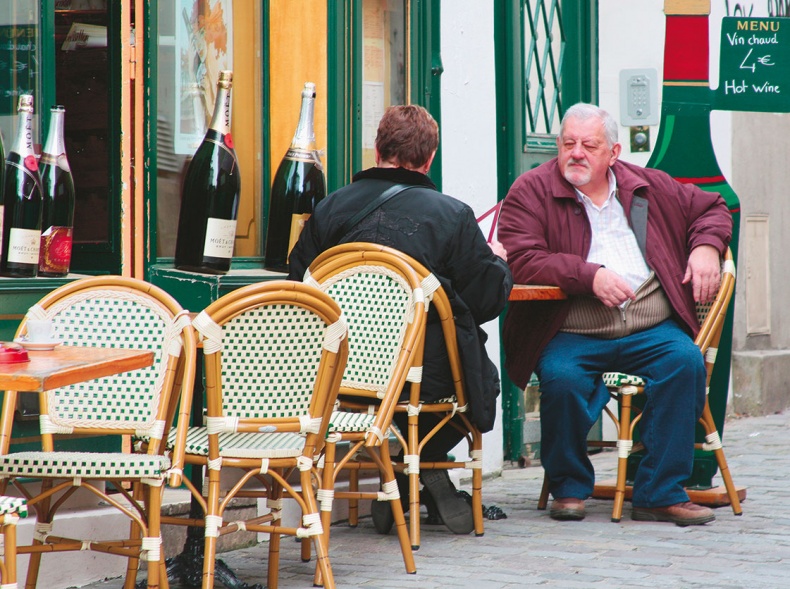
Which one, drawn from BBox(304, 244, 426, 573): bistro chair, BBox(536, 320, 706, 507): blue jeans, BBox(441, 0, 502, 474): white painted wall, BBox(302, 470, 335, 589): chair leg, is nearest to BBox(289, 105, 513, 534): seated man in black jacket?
BBox(304, 244, 426, 573): bistro chair

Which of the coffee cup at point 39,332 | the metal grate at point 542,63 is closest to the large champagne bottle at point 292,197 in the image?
the metal grate at point 542,63

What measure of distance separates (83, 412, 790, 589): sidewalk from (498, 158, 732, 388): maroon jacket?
786 mm

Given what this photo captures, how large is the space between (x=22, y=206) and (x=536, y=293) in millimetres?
2030

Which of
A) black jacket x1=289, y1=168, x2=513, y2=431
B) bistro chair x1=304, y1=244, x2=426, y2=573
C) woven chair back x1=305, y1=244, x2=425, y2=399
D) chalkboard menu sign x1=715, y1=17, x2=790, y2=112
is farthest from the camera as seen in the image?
chalkboard menu sign x1=715, y1=17, x2=790, y2=112

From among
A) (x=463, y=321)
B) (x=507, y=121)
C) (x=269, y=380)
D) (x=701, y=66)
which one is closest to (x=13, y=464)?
(x=269, y=380)

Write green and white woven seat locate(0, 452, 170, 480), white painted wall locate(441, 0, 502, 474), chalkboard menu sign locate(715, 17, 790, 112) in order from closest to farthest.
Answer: green and white woven seat locate(0, 452, 170, 480), chalkboard menu sign locate(715, 17, 790, 112), white painted wall locate(441, 0, 502, 474)

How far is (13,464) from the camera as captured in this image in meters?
3.55

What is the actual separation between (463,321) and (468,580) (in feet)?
3.47

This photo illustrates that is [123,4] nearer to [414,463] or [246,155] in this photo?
[246,155]

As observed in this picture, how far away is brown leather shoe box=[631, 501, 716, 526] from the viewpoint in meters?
5.24

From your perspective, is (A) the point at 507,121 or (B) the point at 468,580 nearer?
(B) the point at 468,580

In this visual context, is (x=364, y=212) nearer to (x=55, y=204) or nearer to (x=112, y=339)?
(x=55, y=204)

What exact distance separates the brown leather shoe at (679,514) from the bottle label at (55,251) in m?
2.52

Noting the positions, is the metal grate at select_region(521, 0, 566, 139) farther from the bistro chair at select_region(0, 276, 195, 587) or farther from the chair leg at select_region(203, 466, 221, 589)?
the chair leg at select_region(203, 466, 221, 589)
